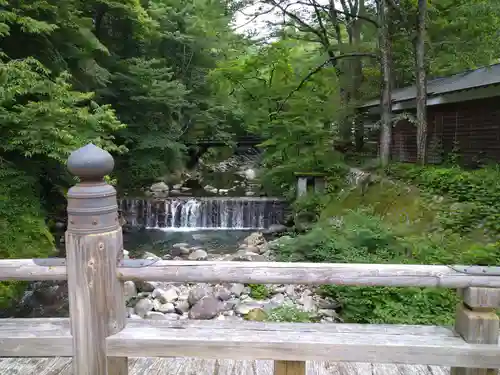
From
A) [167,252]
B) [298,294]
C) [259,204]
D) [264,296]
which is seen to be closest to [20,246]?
[167,252]

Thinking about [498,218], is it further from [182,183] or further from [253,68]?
[182,183]

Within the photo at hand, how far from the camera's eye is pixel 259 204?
471 inches

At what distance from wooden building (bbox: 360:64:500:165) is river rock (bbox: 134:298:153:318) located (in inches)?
346

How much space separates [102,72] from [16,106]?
17.0 ft

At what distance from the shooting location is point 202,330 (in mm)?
1911

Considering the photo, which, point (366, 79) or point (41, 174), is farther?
point (366, 79)

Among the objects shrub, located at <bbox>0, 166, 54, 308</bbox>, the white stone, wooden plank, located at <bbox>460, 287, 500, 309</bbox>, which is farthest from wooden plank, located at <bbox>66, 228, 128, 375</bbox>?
the white stone

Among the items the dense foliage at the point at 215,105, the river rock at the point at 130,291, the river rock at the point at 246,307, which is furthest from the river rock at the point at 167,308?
the dense foliage at the point at 215,105

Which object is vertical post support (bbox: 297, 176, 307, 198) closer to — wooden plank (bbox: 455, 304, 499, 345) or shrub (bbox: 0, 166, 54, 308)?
shrub (bbox: 0, 166, 54, 308)

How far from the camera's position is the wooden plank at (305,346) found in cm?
175

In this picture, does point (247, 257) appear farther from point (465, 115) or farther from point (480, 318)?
point (465, 115)

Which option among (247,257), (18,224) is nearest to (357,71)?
(247,257)

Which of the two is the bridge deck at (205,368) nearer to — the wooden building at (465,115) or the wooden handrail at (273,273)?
the wooden handrail at (273,273)

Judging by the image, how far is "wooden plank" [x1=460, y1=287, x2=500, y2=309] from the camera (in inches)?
67.4
